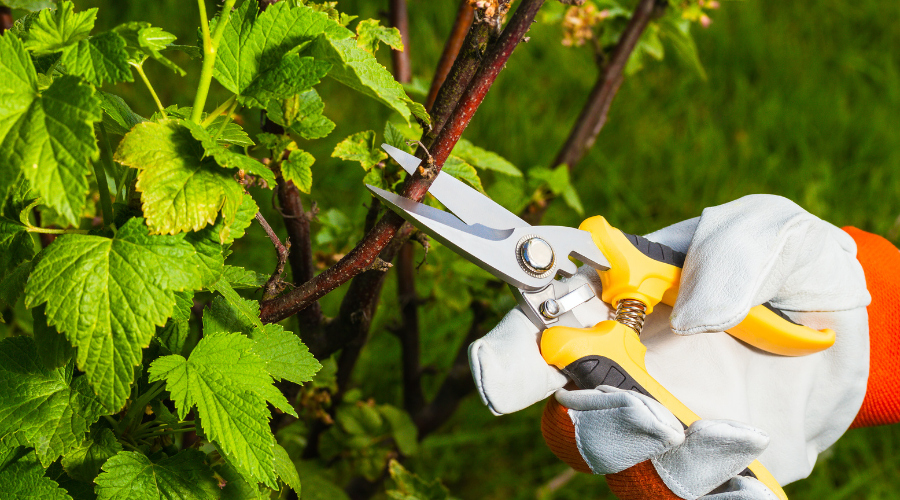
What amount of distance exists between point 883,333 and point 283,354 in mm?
832

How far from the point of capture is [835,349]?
0.93 m

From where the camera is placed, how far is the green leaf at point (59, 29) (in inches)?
23.8

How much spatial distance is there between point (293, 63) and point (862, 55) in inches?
106

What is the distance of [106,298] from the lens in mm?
588

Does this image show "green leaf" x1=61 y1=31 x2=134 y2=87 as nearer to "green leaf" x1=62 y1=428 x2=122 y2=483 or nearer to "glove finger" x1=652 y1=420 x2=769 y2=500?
"green leaf" x1=62 y1=428 x2=122 y2=483

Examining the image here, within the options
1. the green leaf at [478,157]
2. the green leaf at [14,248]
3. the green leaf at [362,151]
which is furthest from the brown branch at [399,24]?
the green leaf at [14,248]

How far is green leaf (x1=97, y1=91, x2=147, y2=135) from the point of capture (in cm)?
66

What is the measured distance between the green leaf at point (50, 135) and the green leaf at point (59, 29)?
5cm

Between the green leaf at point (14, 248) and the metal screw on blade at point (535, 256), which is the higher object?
the metal screw on blade at point (535, 256)

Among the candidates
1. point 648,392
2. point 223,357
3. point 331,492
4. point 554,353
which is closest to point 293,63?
point 223,357

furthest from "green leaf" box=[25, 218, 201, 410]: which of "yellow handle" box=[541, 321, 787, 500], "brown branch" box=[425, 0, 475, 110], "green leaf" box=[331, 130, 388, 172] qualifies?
"brown branch" box=[425, 0, 475, 110]

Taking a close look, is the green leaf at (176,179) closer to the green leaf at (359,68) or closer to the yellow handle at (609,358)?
the green leaf at (359,68)

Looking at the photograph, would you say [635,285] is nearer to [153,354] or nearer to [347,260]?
[347,260]

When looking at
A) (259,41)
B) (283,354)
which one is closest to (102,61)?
(259,41)
